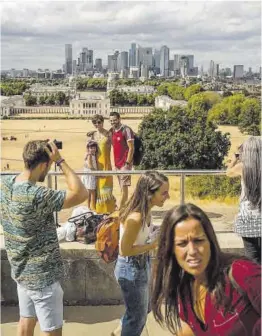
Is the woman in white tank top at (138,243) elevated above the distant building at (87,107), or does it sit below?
above

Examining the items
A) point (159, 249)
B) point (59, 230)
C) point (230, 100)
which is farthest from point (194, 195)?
point (230, 100)

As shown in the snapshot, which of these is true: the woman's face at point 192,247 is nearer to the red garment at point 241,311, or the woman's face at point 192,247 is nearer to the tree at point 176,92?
the red garment at point 241,311

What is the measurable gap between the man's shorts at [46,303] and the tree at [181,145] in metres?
24.5

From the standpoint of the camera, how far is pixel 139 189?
3.00 metres

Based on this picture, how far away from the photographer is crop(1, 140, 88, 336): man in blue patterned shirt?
2.78 meters

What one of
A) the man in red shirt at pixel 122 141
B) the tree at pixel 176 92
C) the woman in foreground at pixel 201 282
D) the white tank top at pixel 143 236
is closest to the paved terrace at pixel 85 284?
the white tank top at pixel 143 236

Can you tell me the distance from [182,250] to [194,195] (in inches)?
254

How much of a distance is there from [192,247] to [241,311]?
11.7 inches

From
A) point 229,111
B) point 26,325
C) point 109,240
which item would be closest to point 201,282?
point 26,325

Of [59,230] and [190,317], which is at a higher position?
[190,317]

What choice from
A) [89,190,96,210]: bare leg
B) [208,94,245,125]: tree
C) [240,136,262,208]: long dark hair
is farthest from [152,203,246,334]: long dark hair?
[208,94,245,125]: tree

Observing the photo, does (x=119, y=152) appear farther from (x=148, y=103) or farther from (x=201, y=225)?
(x=148, y=103)

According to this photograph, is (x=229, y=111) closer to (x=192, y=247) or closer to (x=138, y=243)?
(x=138, y=243)

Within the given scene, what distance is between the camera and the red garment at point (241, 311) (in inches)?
71.7
